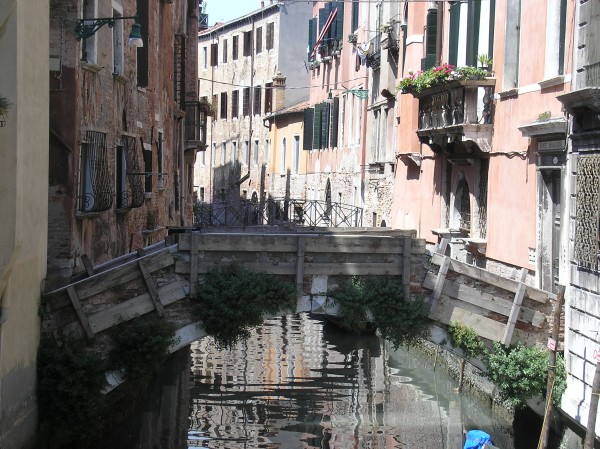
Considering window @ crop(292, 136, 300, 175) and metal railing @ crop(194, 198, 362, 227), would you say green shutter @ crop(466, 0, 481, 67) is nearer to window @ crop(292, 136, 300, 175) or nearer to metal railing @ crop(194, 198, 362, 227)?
metal railing @ crop(194, 198, 362, 227)

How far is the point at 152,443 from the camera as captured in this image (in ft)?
48.9

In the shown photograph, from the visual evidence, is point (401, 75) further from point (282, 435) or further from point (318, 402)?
point (282, 435)

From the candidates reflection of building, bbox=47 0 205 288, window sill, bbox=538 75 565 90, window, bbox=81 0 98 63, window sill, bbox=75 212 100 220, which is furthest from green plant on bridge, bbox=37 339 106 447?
window sill, bbox=538 75 565 90

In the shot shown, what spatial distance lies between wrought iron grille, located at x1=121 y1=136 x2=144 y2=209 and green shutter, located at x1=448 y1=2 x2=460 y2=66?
A: 21.1 feet

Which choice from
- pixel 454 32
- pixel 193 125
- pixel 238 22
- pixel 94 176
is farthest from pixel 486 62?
pixel 238 22

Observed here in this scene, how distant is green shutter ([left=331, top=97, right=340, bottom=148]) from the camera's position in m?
35.8

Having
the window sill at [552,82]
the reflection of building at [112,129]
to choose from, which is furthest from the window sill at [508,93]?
the reflection of building at [112,129]

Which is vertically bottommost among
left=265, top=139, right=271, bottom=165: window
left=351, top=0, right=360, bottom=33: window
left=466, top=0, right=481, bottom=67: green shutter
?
left=265, top=139, right=271, bottom=165: window

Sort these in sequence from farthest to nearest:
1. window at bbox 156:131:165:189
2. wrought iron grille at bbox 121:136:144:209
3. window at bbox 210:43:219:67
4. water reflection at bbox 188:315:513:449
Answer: window at bbox 210:43:219:67 → window at bbox 156:131:165:189 → wrought iron grille at bbox 121:136:144:209 → water reflection at bbox 188:315:513:449

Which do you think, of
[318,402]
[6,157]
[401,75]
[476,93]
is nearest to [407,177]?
[401,75]

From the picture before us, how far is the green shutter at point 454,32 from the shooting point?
67.3ft

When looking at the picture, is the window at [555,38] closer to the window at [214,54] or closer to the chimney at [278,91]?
the chimney at [278,91]

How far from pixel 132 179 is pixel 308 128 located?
22342mm

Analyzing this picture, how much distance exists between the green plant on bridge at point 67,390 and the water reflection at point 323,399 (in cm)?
276
